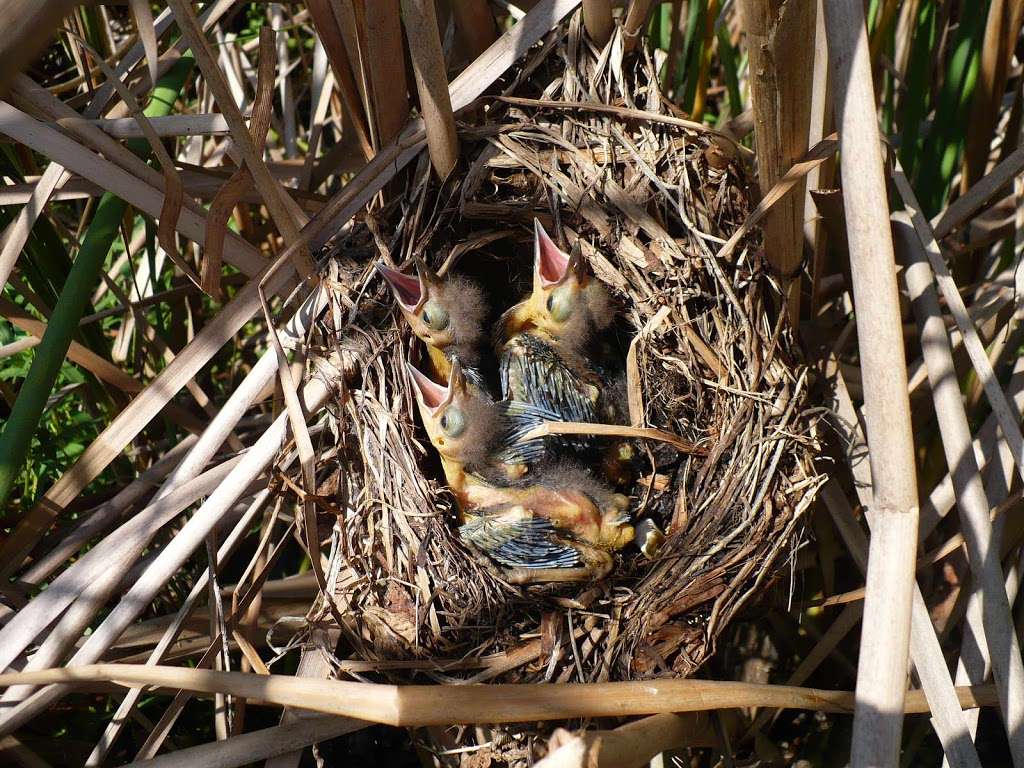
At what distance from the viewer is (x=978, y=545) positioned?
99 cm

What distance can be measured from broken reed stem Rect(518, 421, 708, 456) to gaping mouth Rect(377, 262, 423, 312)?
0.27 m

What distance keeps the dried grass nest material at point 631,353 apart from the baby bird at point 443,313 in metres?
0.04

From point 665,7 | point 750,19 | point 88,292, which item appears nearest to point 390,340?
point 88,292

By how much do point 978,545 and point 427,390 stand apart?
0.77 m

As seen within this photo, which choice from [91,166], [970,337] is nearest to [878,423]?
[970,337]

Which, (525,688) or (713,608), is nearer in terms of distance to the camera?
(525,688)

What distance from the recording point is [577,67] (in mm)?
1209

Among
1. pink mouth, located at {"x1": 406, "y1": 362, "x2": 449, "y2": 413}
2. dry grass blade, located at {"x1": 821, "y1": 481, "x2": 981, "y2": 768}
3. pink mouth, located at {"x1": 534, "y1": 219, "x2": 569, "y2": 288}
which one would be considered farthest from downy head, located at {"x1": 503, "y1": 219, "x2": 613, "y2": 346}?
→ dry grass blade, located at {"x1": 821, "y1": 481, "x2": 981, "y2": 768}

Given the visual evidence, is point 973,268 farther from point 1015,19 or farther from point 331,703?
point 331,703

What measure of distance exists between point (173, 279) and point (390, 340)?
0.76 m

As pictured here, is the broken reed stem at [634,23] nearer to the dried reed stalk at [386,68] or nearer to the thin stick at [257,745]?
the dried reed stalk at [386,68]

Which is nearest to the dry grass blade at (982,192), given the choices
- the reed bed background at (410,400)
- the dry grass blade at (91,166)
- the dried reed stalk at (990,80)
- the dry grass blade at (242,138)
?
the reed bed background at (410,400)

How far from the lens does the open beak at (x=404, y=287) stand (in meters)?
1.24

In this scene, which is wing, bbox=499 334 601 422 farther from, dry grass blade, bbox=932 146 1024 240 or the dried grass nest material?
dry grass blade, bbox=932 146 1024 240
